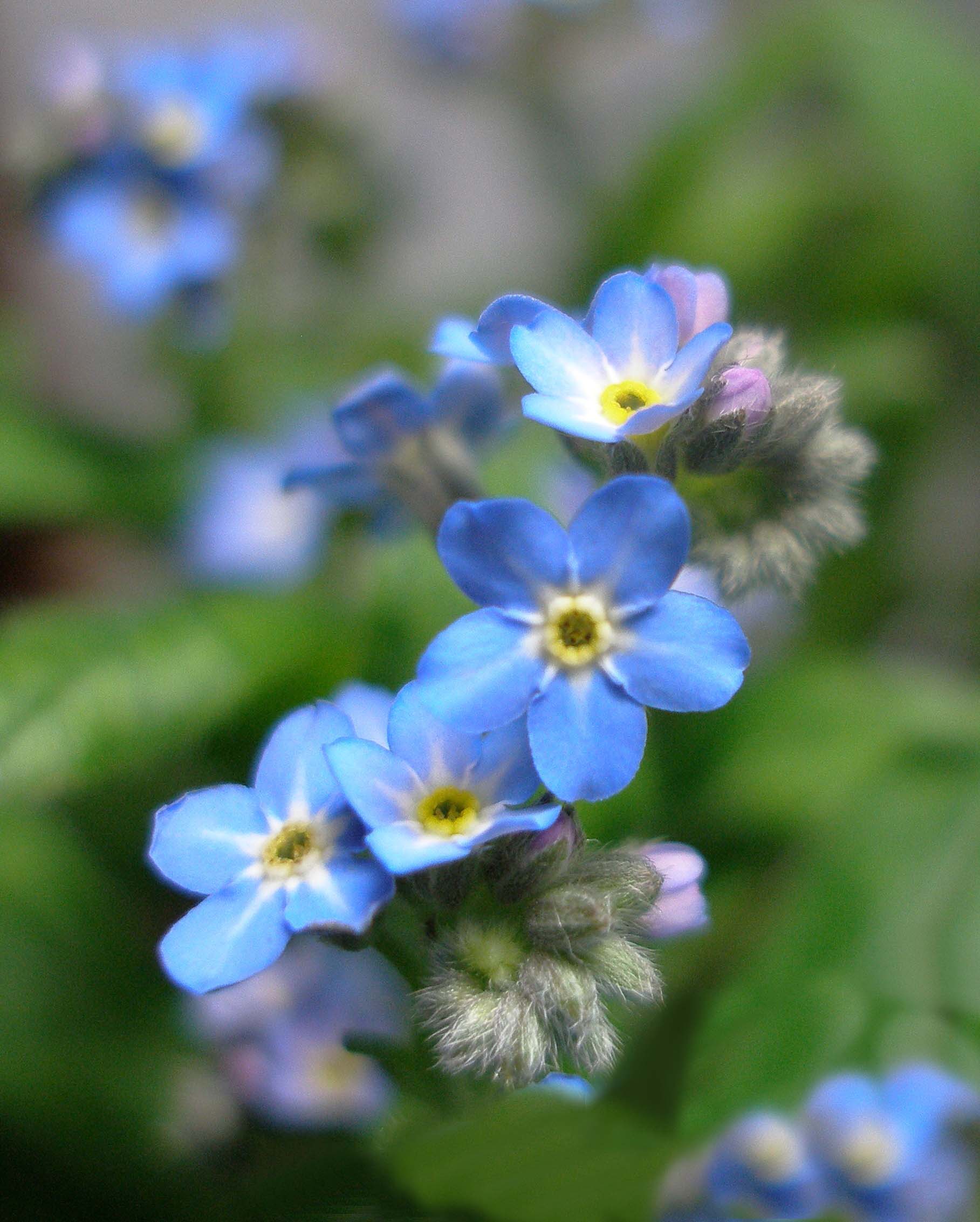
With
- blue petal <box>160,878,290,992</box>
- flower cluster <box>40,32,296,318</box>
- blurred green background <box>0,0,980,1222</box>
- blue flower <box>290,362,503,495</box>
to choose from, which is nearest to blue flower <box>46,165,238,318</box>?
flower cluster <box>40,32,296,318</box>

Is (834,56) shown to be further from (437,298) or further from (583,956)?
(583,956)

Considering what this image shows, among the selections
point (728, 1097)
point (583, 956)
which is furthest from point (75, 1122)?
point (583, 956)

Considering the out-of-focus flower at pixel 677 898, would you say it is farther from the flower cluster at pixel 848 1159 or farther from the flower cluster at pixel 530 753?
the flower cluster at pixel 848 1159

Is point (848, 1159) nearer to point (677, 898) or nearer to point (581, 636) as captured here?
point (677, 898)

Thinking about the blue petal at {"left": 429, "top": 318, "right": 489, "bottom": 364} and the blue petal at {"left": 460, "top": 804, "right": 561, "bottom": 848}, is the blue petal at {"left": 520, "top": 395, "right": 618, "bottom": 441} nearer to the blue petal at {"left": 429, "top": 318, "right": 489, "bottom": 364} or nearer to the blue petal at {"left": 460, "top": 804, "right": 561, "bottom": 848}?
the blue petal at {"left": 429, "top": 318, "right": 489, "bottom": 364}

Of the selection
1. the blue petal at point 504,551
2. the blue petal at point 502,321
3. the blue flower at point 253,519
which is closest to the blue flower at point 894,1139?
the blue petal at point 504,551

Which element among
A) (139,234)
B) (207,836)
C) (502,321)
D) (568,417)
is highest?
(139,234)

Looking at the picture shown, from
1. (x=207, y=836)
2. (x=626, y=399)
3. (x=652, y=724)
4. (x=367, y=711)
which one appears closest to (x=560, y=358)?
(x=626, y=399)
